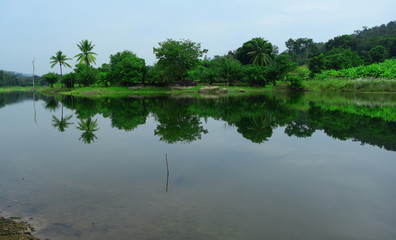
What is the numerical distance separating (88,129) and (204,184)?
607 inches

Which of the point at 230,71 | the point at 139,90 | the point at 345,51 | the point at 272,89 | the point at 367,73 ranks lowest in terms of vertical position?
the point at 139,90

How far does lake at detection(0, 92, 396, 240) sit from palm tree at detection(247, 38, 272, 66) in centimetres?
7465

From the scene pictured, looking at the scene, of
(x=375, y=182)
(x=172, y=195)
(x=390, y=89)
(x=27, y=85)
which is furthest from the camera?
(x=27, y=85)

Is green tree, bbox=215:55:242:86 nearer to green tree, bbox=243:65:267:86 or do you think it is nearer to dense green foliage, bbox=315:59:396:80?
green tree, bbox=243:65:267:86

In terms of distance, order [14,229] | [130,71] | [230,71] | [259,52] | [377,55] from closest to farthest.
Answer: [14,229]
[130,71]
[230,71]
[259,52]
[377,55]

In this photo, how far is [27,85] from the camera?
147250 mm

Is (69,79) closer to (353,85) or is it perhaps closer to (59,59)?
(59,59)

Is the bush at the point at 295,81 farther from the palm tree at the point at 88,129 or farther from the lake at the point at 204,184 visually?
the palm tree at the point at 88,129

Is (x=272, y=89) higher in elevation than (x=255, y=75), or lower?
lower

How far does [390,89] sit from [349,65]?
29914 mm

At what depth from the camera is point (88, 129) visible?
2209 cm

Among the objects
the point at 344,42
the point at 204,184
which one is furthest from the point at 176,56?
the point at 344,42

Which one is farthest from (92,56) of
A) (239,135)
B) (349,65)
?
(349,65)

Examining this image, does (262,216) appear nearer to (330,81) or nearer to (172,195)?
(172,195)
